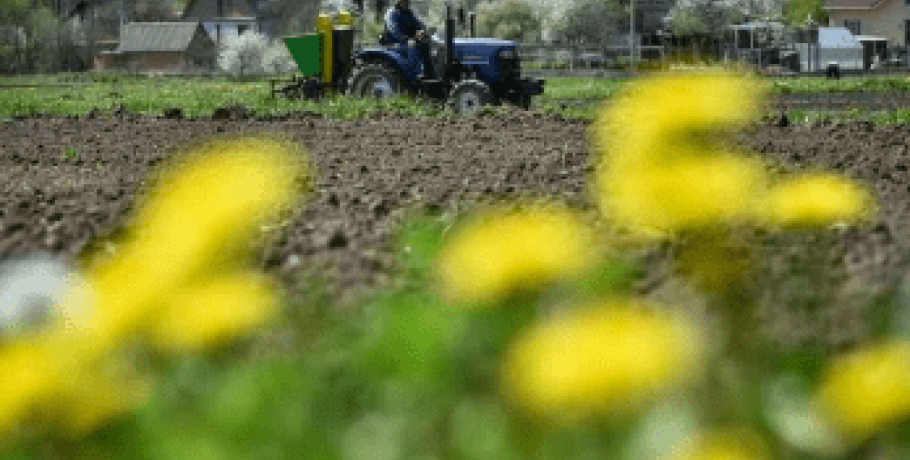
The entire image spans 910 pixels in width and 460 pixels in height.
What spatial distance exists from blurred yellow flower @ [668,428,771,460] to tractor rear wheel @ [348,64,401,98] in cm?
1975

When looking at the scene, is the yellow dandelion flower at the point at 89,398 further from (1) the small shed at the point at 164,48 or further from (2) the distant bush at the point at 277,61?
(1) the small shed at the point at 164,48

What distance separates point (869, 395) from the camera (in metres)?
1.84

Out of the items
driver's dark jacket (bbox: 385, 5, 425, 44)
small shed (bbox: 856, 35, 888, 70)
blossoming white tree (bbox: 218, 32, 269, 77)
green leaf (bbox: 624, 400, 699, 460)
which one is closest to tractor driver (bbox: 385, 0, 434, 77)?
driver's dark jacket (bbox: 385, 5, 425, 44)

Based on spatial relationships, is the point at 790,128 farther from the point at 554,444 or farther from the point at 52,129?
the point at 554,444

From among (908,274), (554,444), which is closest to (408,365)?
(554,444)

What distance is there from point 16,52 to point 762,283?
73080mm

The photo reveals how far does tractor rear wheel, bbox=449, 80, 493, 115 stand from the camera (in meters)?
20.4

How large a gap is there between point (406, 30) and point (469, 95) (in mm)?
1569

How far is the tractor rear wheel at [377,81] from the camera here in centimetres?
2155

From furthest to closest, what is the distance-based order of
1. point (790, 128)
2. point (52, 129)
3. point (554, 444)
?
point (52, 129) < point (790, 128) < point (554, 444)

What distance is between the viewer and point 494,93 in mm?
21953

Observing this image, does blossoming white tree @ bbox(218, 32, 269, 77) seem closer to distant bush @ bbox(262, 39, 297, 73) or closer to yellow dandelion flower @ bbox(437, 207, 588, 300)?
distant bush @ bbox(262, 39, 297, 73)

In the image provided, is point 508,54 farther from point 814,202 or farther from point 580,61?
point 580,61

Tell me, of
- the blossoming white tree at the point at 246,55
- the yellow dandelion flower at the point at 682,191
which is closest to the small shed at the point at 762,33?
the blossoming white tree at the point at 246,55
